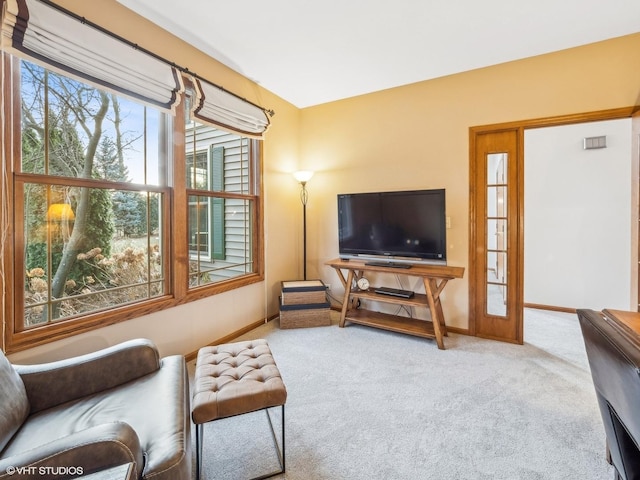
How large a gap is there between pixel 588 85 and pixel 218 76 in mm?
3267

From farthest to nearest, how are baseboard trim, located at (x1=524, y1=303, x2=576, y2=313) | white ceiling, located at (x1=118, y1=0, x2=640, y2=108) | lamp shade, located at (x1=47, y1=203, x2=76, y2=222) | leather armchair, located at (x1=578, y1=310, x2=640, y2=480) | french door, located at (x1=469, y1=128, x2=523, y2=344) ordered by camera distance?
baseboard trim, located at (x1=524, y1=303, x2=576, y2=313) < french door, located at (x1=469, y1=128, x2=523, y2=344) < white ceiling, located at (x1=118, y1=0, x2=640, y2=108) < lamp shade, located at (x1=47, y1=203, x2=76, y2=222) < leather armchair, located at (x1=578, y1=310, x2=640, y2=480)

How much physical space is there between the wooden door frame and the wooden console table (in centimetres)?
29

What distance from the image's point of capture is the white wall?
137 inches

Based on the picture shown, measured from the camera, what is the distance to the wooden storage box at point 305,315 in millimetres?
3230

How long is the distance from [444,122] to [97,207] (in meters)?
3.19

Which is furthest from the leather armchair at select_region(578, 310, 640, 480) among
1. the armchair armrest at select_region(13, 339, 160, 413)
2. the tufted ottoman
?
the armchair armrest at select_region(13, 339, 160, 413)

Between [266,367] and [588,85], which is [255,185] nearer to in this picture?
[266,367]

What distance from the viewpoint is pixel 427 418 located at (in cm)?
178

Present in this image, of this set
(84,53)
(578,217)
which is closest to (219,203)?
(84,53)

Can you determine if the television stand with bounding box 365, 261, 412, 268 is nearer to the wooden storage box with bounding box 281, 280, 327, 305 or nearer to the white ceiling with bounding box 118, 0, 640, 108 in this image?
the wooden storage box with bounding box 281, 280, 327, 305

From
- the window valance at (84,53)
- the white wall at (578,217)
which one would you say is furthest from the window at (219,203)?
the white wall at (578,217)

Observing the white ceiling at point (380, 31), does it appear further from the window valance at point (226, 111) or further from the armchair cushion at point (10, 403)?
the armchair cushion at point (10, 403)

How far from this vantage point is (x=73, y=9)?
1.79 meters

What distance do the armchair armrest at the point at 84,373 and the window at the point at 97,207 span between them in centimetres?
52
